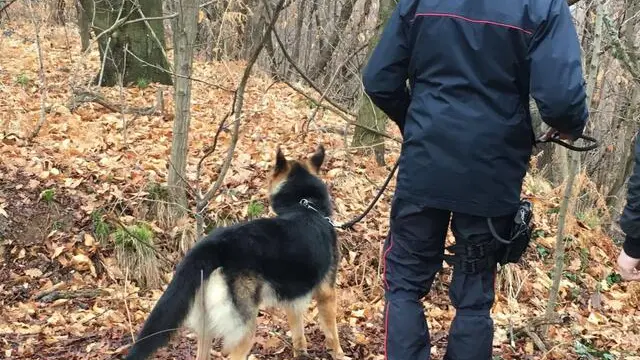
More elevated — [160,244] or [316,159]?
[316,159]

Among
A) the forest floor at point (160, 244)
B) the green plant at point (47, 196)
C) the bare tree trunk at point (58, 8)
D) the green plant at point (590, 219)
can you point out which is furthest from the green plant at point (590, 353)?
the bare tree trunk at point (58, 8)

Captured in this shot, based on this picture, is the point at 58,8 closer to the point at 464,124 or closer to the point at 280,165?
the point at 280,165

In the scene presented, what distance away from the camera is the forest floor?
4262mm

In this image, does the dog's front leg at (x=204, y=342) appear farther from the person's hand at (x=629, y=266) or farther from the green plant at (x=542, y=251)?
the green plant at (x=542, y=251)

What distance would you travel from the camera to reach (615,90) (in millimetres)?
15672

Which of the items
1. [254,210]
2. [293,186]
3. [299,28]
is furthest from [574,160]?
[299,28]

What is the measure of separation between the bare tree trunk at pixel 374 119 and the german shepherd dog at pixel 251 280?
9.94ft

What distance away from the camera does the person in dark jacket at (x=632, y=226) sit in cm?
230

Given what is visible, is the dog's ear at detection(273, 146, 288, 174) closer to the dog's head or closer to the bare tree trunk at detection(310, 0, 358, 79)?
the dog's head

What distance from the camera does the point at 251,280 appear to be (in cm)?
334

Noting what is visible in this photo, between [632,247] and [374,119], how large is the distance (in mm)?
4775

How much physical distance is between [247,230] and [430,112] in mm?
1404

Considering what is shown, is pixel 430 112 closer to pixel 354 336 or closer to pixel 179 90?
pixel 354 336

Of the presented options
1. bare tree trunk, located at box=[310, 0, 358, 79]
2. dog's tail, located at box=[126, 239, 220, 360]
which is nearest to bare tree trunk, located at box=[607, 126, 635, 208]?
bare tree trunk, located at box=[310, 0, 358, 79]
